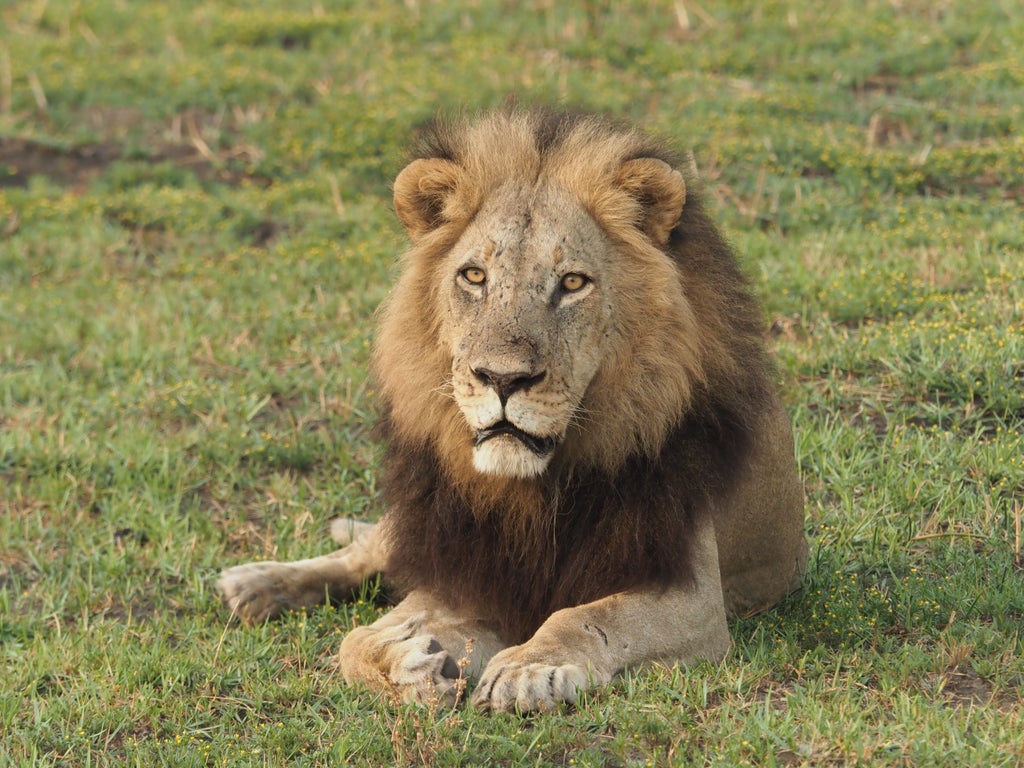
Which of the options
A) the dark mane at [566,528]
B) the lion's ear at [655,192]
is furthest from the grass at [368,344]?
the lion's ear at [655,192]

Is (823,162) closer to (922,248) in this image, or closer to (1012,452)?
(922,248)

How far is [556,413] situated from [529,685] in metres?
0.83

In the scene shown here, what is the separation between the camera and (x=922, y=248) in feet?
28.9

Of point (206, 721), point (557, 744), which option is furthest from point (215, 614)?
point (557, 744)

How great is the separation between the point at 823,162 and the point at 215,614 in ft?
19.7

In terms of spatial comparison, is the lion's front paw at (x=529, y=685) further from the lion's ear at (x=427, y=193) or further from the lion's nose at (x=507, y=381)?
the lion's ear at (x=427, y=193)

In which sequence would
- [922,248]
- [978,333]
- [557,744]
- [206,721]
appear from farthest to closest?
[922,248] < [978,333] < [206,721] < [557,744]

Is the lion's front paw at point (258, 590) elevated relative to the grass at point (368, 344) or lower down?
lower down

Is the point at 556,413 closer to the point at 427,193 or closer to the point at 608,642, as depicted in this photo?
the point at 608,642

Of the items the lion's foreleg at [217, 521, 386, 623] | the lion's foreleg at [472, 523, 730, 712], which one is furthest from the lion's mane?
the lion's foreleg at [217, 521, 386, 623]

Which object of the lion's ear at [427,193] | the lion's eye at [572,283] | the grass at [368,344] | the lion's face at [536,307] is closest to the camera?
the lion's face at [536,307]

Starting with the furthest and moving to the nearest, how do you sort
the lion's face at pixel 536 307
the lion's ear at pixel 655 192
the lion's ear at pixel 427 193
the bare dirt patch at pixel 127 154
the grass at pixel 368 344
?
the bare dirt patch at pixel 127 154 → the lion's ear at pixel 427 193 → the lion's ear at pixel 655 192 → the grass at pixel 368 344 → the lion's face at pixel 536 307

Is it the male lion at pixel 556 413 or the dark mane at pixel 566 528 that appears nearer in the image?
the male lion at pixel 556 413

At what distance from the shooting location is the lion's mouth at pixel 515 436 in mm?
4508
